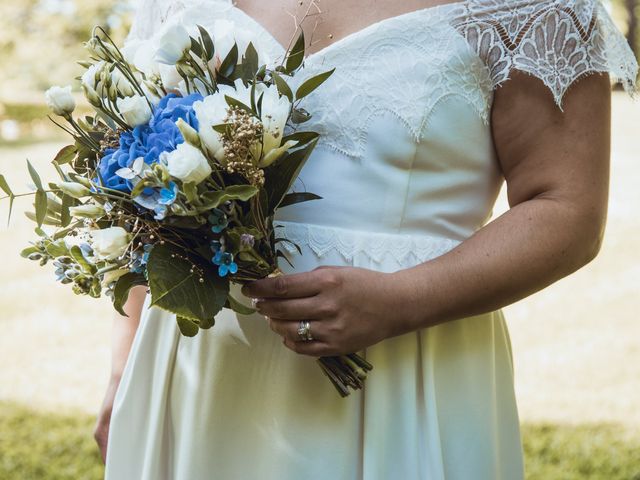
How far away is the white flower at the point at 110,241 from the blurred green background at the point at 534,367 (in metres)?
3.50

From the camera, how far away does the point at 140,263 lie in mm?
1557

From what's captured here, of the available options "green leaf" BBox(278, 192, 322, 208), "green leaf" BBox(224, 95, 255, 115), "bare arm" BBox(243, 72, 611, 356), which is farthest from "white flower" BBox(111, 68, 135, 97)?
"bare arm" BBox(243, 72, 611, 356)

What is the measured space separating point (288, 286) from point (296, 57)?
445 mm

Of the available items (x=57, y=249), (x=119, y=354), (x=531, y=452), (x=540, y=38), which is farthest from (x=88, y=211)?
(x=531, y=452)

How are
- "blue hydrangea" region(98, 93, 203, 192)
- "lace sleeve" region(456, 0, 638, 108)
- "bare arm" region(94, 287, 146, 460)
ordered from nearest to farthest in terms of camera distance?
"blue hydrangea" region(98, 93, 203, 192) < "lace sleeve" region(456, 0, 638, 108) < "bare arm" region(94, 287, 146, 460)

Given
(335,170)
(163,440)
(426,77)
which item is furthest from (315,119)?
(163,440)

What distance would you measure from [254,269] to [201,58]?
0.42m

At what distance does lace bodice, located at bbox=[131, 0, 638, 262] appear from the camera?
1.73 metres

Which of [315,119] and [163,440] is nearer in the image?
[315,119]

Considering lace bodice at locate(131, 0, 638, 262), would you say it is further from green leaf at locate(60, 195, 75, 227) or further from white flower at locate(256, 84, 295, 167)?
green leaf at locate(60, 195, 75, 227)

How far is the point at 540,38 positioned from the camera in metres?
1.73

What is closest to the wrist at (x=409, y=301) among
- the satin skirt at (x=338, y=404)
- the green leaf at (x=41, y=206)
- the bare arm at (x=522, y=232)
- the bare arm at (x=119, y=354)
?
the bare arm at (x=522, y=232)

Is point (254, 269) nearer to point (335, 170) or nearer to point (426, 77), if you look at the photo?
point (335, 170)

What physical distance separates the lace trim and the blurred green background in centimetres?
306
